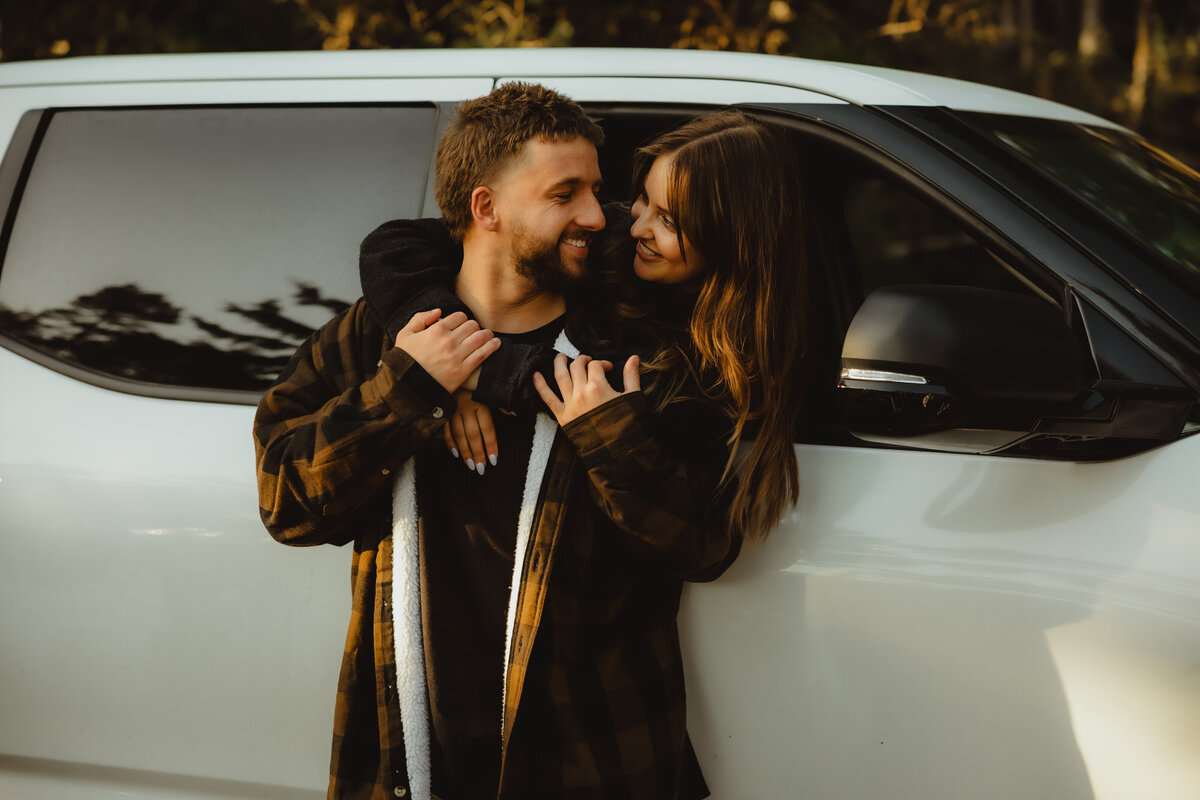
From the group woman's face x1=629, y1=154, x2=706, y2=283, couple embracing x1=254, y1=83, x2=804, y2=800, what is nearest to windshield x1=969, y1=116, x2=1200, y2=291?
couple embracing x1=254, y1=83, x2=804, y2=800

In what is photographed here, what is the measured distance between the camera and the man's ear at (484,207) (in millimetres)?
1913

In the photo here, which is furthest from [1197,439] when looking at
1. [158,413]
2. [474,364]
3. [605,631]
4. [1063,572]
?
[158,413]

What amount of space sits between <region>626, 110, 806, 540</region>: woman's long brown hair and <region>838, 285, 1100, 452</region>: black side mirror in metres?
0.25

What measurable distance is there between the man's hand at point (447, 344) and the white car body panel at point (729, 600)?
0.44 m

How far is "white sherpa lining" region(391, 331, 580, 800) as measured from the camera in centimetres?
176

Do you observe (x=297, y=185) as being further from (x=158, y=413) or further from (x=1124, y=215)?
(x=1124, y=215)

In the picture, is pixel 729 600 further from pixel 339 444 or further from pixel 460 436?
pixel 339 444

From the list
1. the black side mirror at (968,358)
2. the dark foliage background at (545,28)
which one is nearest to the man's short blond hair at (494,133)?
the black side mirror at (968,358)


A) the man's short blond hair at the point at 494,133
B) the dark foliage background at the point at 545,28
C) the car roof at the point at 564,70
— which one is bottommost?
the man's short blond hair at the point at 494,133

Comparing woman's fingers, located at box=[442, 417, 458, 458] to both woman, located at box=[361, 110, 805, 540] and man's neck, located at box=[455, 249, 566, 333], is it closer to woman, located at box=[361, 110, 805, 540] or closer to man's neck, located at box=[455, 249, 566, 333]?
woman, located at box=[361, 110, 805, 540]

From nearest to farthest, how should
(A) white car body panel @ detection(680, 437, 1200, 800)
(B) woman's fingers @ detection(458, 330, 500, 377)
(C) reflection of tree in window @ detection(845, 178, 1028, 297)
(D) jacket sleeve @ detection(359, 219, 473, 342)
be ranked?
(A) white car body panel @ detection(680, 437, 1200, 800), (B) woman's fingers @ detection(458, 330, 500, 377), (D) jacket sleeve @ detection(359, 219, 473, 342), (C) reflection of tree in window @ detection(845, 178, 1028, 297)

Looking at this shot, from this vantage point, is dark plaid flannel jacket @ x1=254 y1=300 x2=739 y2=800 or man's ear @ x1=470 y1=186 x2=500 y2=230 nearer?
dark plaid flannel jacket @ x1=254 y1=300 x2=739 y2=800

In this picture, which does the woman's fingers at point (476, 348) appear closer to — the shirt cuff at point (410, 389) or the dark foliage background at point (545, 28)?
the shirt cuff at point (410, 389)

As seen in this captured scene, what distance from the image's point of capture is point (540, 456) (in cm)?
177
